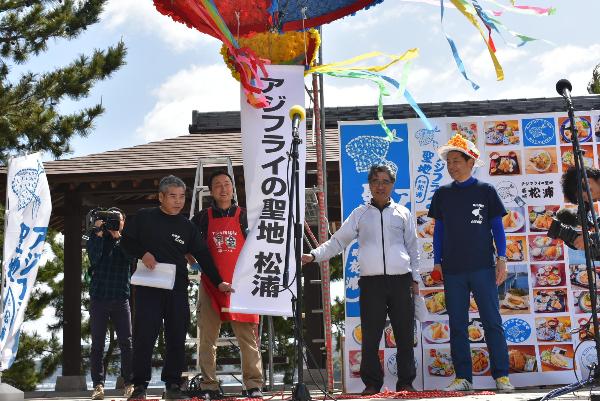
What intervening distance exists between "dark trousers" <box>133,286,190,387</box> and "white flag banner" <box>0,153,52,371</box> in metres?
1.49

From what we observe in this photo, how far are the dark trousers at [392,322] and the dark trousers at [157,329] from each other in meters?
1.45

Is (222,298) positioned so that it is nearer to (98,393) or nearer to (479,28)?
(98,393)

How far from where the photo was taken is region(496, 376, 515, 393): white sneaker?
656 centimetres

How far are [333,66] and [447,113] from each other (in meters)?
7.35

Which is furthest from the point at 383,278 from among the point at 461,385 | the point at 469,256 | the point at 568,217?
the point at 568,217

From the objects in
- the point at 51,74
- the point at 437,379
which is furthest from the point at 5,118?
the point at 437,379

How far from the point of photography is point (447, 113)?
13789 millimetres

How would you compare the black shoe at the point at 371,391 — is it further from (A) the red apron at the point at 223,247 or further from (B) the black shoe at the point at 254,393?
(A) the red apron at the point at 223,247

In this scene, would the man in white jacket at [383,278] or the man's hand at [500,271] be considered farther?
the man's hand at [500,271]

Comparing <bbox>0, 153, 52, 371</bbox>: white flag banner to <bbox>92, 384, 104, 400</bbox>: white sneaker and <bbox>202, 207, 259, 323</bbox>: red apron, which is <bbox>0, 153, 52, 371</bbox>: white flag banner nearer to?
<bbox>92, 384, 104, 400</bbox>: white sneaker

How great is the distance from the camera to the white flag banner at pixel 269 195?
6207 mm

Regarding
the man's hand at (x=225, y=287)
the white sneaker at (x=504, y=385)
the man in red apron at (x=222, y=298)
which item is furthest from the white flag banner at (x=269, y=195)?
the white sneaker at (x=504, y=385)

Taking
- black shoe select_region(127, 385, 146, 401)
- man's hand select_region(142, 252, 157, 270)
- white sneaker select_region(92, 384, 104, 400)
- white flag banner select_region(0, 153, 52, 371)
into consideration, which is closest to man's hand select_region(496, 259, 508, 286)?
man's hand select_region(142, 252, 157, 270)

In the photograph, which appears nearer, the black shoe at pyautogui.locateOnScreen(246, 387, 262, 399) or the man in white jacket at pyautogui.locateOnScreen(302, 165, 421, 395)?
the black shoe at pyautogui.locateOnScreen(246, 387, 262, 399)
